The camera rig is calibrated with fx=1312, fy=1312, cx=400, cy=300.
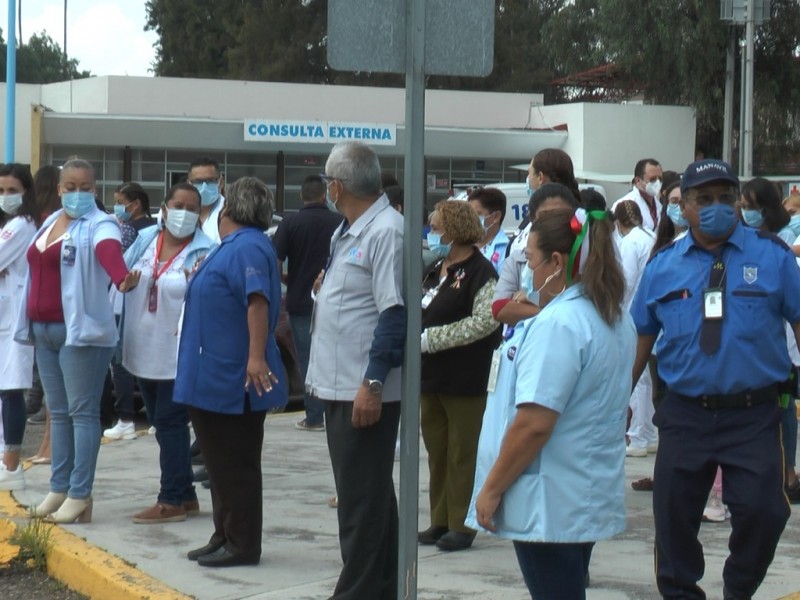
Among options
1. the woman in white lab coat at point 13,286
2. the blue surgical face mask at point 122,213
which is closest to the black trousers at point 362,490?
the woman in white lab coat at point 13,286

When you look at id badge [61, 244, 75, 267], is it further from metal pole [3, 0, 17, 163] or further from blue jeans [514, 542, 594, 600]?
metal pole [3, 0, 17, 163]

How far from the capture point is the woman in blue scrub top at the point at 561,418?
393 cm

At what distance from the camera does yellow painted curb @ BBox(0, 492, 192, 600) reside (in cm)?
597

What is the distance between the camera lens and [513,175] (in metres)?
38.3

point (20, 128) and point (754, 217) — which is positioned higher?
point (20, 128)

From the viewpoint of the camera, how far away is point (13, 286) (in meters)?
8.26

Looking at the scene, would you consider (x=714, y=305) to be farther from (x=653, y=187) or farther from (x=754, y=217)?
(x=653, y=187)

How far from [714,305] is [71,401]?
3.65m

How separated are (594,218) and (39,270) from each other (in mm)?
4047

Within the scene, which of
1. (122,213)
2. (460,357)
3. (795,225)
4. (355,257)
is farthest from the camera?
(122,213)

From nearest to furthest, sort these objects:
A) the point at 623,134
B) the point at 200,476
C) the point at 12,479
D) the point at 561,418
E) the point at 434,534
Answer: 1. the point at 561,418
2. the point at 434,534
3. the point at 12,479
4. the point at 200,476
5. the point at 623,134

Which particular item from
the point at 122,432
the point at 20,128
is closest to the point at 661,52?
the point at 20,128

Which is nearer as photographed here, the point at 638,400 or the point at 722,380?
the point at 722,380

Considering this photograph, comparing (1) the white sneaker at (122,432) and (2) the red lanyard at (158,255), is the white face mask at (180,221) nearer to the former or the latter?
(2) the red lanyard at (158,255)
